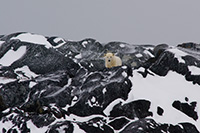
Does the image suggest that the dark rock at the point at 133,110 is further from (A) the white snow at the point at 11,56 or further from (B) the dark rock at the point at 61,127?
(A) the white snow at the point at 11,56

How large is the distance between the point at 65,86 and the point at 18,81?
3406 millimetres

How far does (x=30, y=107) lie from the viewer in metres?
17.6

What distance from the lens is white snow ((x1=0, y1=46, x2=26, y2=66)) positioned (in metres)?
27.9

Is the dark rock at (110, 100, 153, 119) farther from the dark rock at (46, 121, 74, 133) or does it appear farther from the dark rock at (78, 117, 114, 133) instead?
the dark rock at (46, 121, 74, 133)

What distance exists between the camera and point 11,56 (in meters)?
28.6

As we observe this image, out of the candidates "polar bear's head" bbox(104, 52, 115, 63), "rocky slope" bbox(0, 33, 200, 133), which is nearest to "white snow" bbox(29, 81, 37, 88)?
"rocky slope" bbox(0, 33, 200, 133)

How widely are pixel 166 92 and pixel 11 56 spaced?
17.3m

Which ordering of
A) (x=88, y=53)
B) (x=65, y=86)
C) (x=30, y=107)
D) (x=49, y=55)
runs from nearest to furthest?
(x=30, y=107) → (x=65, y=86) → (x=49, y=55) → (x=88, y=53)

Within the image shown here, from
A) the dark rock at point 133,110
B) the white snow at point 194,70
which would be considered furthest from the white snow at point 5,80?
the white snow at point 194,70

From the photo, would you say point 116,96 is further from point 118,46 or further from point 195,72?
point 118,46

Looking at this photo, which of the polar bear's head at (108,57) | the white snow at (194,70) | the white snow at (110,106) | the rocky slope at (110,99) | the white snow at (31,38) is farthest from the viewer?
the white snow at (31,38)

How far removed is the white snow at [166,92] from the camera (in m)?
17.0

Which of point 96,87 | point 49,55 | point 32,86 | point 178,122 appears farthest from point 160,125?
point 49,55

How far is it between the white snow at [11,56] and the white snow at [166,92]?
13.8 meters
